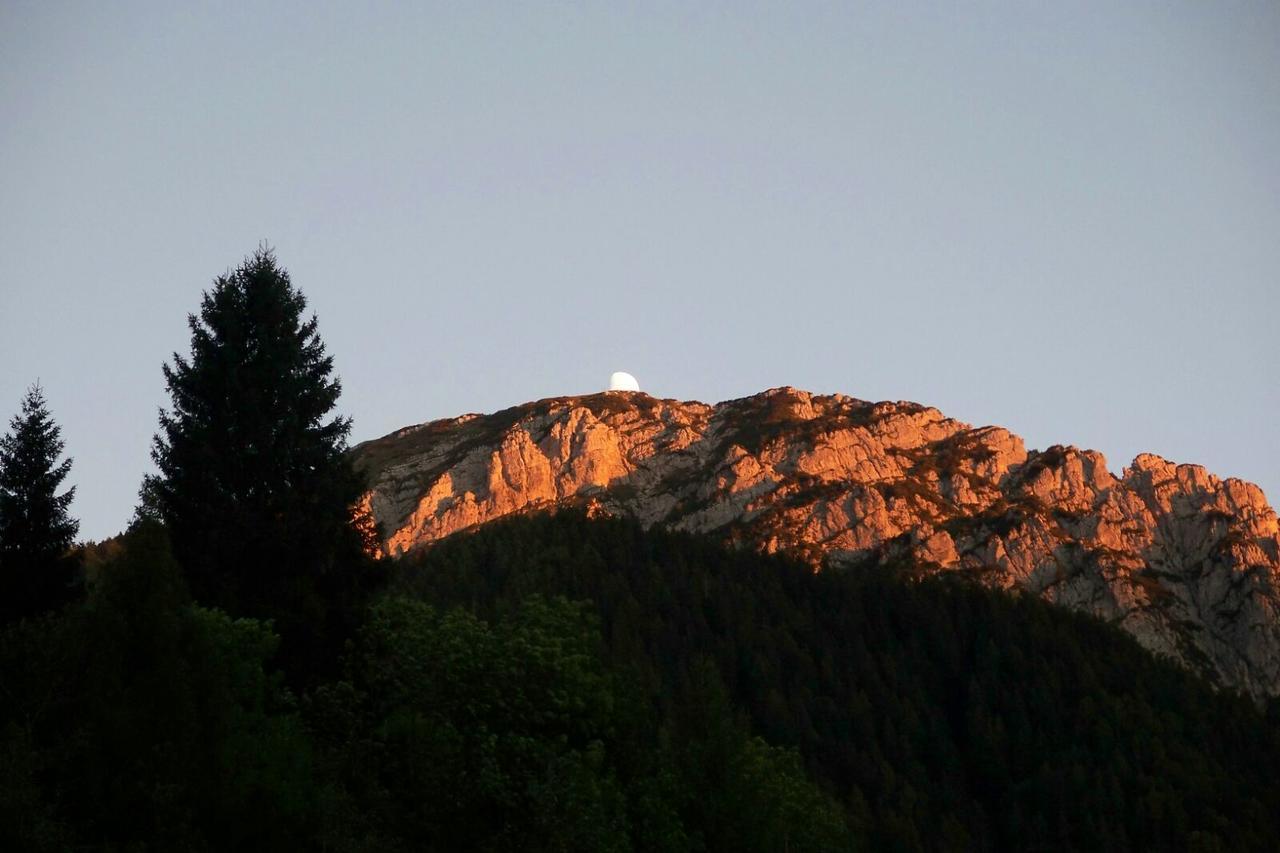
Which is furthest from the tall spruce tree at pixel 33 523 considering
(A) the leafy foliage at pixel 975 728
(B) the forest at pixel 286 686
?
(A) the leafy foliage at pixel 975 728

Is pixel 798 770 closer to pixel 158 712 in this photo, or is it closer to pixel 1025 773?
pixel 158 712

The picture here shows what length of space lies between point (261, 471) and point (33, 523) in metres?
11.0

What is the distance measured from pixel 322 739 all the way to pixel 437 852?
5.79 metres

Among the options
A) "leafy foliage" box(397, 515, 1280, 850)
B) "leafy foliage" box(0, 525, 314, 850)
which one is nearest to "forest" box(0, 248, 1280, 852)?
"leafy foliage" box(0, 525, 314, 850)

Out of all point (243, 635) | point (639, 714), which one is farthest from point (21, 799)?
point (639, 714)

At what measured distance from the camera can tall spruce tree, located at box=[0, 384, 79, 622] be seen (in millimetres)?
52688

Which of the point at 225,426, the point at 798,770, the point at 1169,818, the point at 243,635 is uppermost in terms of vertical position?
the point at 225,426

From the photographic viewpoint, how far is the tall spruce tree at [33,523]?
173 feet

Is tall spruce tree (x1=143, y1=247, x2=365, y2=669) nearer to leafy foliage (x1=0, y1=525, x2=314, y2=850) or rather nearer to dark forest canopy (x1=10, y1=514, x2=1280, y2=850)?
dark forest canopy (x1=10, y1=514, x2=1280, y2=850)

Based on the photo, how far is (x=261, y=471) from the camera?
51250 mm

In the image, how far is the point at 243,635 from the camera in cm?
4153

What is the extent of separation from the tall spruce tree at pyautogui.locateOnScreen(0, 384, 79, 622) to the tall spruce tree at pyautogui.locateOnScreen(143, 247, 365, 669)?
22.4ft

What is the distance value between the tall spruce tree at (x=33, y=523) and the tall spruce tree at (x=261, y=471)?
22.4 ft

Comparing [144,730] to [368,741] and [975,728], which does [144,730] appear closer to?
[368,741]
